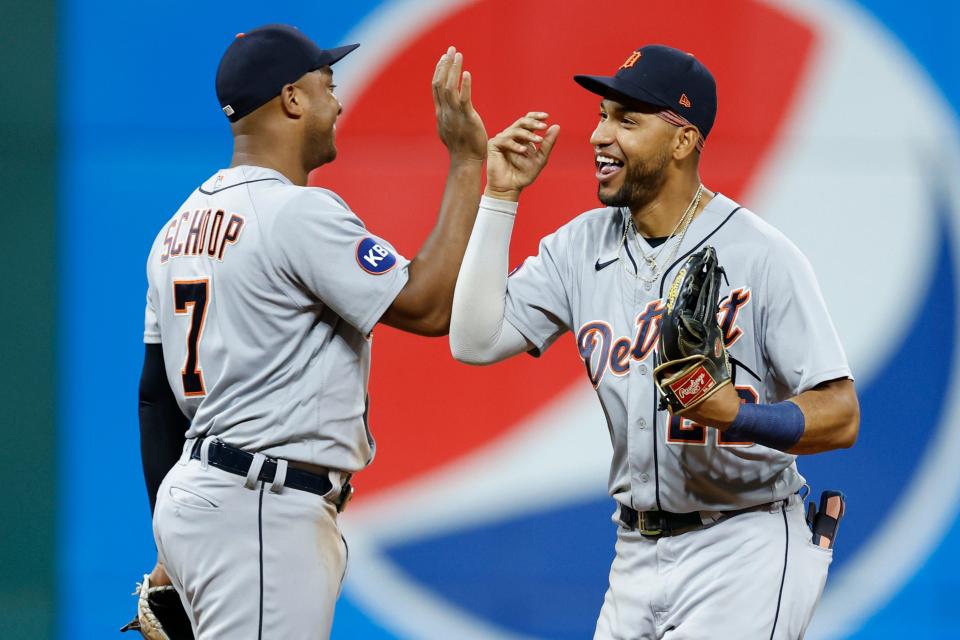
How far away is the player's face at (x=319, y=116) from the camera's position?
2.73 m

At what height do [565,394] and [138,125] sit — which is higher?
[138,125]

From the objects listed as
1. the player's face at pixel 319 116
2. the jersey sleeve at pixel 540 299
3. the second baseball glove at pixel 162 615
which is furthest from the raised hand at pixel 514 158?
the second baseball glove at pixel 162 615

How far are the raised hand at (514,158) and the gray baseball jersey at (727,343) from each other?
10.2 inches

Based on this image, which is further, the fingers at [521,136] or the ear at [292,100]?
the ear at [292,100]

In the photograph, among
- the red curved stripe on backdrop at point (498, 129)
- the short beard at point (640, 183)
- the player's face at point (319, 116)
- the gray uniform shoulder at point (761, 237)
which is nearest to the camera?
the gray uniform shoulder at point (761, 237)

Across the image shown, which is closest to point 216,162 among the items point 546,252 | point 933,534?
point 546,252

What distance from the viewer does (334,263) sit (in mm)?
2477

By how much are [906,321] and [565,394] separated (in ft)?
4.57

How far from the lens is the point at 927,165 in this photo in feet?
14.4

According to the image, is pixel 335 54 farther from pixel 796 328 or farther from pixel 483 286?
pixel 796 328

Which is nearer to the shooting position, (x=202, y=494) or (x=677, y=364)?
(x=677, y=364)

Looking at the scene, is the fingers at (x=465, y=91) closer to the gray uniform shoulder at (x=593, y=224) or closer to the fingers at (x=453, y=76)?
the fingers at (x=453, y=76)

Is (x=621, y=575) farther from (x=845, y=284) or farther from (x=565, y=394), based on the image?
(x=845, y=284)

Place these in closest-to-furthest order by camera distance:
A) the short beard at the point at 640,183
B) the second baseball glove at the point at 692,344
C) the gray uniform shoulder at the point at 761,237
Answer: the second baseball glove at the point at 692,344, the gray uniform shoulder at the point at 761,237, the short beard at the point at 640,183
